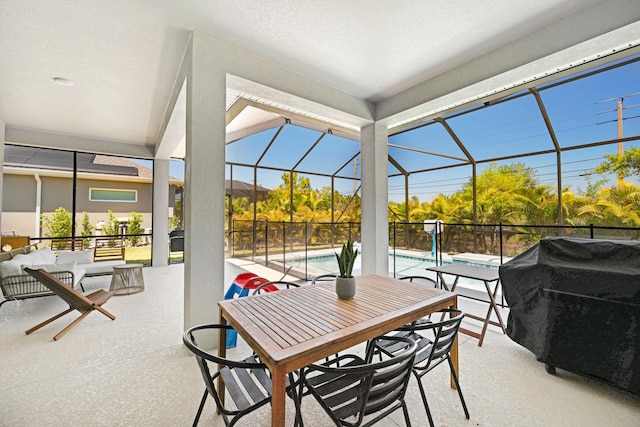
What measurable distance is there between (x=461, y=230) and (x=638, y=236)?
2.80 m

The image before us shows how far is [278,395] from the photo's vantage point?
3.67ft

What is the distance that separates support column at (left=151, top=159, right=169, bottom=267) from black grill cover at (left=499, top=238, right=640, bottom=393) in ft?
23.3

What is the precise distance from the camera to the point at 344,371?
3.47ft

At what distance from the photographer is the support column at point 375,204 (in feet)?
13.5

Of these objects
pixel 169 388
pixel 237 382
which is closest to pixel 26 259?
pixel 169 388

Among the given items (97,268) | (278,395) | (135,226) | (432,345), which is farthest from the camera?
(135,226)

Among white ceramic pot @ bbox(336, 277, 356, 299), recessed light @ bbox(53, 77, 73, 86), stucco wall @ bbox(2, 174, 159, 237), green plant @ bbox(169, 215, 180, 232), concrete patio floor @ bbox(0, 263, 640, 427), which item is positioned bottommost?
concrete patio floor @ bbox(0, 263, 640, 427)

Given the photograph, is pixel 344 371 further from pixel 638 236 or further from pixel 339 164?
pixel 339 164

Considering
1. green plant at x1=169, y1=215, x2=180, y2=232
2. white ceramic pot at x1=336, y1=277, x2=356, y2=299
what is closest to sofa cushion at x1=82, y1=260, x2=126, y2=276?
green plant at x1=169, y1=215, x2=180, y2=232

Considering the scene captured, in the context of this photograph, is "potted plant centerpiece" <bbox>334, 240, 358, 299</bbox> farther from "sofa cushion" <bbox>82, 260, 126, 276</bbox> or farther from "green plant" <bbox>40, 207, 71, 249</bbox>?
"green plant" <bbox>40, 207, 71, 249</bbox>

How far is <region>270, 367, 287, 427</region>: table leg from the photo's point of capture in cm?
109

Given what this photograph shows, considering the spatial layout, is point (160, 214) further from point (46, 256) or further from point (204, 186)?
point (204, 186)

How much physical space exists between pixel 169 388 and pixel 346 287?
1.54m

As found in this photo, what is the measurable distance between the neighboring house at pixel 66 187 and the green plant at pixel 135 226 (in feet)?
0.32
